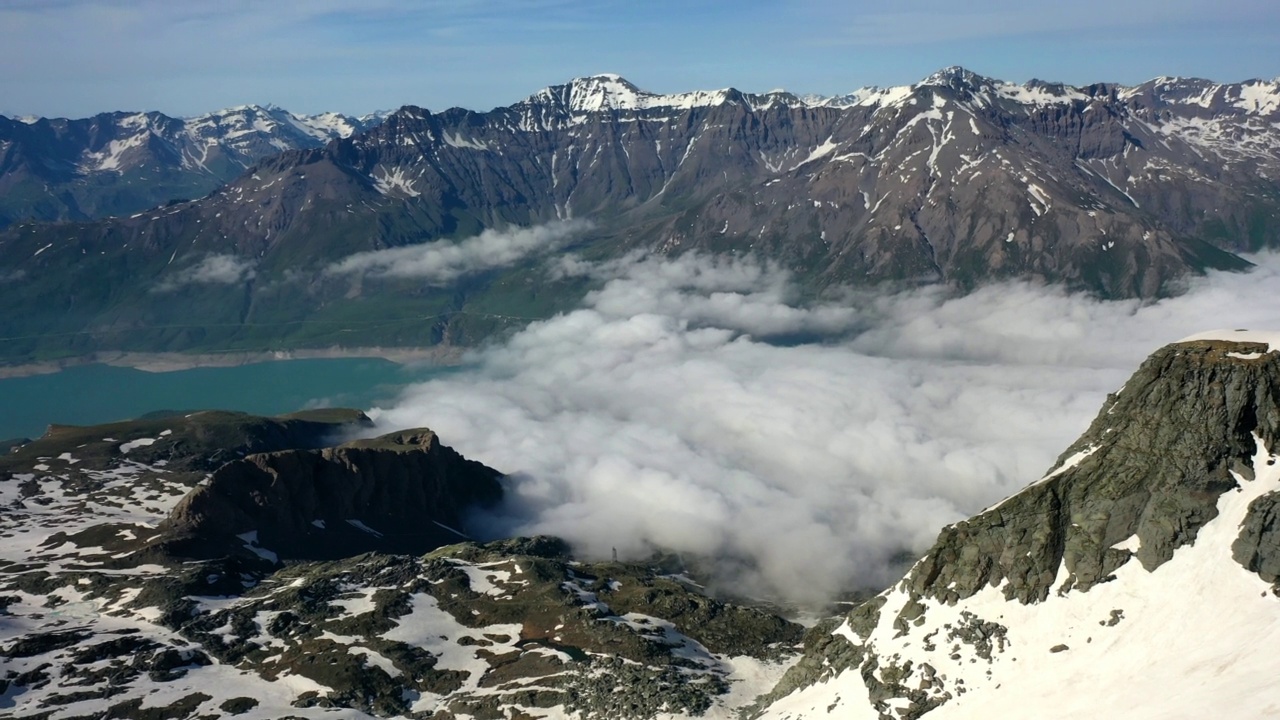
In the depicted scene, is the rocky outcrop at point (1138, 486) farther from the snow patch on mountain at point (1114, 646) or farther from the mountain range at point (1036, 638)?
the snow patch on mountain at point (1114, 646)

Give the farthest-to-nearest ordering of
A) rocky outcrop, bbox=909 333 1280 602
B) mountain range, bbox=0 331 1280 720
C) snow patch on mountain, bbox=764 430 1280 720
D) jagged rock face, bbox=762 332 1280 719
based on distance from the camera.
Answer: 1. rocky outcrop, bbox=909 333 1280 602
2. mountain range, bbox=0 331 1280 720
3. jagged rock face, bbox=762 332 1280 719
4. snow patch on mountain, bbox=764 430 1280 720

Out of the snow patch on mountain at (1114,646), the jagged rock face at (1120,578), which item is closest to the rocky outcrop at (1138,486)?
the jagged rock face at (1120,578)

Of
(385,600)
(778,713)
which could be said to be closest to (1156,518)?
(778,713)

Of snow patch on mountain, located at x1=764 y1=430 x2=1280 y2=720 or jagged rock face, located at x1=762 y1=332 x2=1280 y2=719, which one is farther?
jagged rock face, located at x1=762 y1=332 x2=1280 y2=719

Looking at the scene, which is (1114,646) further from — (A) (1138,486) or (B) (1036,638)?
(A) (1138,486)

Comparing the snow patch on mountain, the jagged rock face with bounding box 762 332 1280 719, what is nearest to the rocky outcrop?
the jagged rock face with bounding box 762 332 1280 719

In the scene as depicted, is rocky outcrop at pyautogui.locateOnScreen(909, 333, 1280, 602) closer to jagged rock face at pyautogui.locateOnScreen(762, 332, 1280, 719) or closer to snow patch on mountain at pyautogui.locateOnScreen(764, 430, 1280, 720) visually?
jagged rock face at pyautogui.locateOnScreen(762, 332, 1280, 719)

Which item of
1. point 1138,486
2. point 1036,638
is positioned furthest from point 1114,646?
point 1138,486

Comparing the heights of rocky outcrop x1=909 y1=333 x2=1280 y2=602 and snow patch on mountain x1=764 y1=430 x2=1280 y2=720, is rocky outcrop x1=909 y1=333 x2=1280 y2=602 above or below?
above

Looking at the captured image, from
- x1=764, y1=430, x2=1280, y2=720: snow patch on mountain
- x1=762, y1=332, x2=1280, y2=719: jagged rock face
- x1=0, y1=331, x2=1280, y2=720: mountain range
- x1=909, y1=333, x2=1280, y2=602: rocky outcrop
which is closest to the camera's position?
x1=764, y1=430, x2=1280, y2=720: snow patch on mountain
